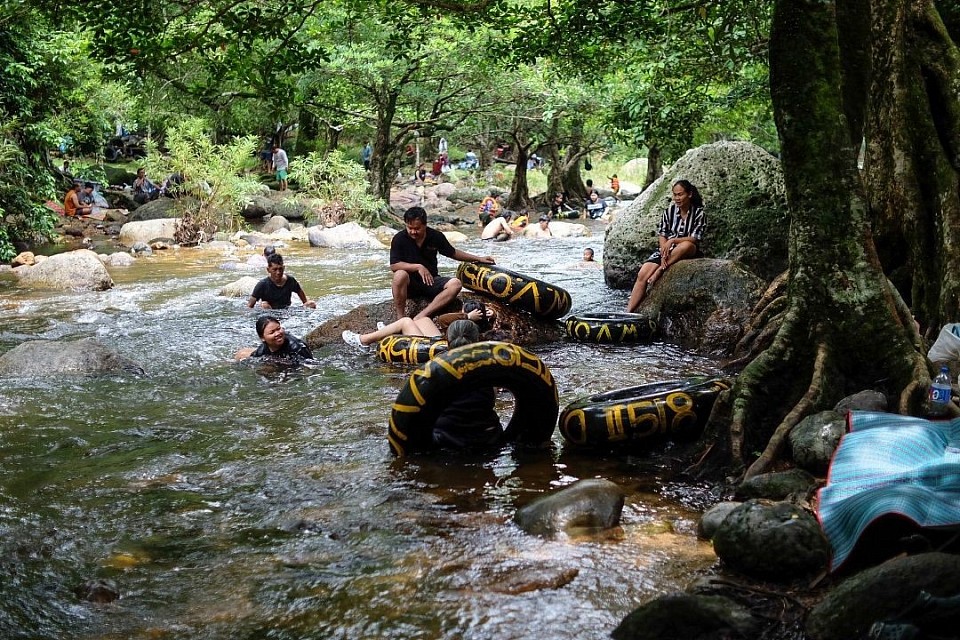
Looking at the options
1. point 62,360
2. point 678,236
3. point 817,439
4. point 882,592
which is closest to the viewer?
point 882,592

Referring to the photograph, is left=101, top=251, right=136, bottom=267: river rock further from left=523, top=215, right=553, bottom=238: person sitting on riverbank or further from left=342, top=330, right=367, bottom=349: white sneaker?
left=523, top=215, right=553, bottom=238: person sitting on riverbank

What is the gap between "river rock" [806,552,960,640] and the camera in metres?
3.17

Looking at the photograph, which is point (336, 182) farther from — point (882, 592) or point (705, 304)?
point (882, 592)

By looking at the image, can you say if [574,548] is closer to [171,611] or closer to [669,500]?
[669,500]

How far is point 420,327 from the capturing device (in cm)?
1069

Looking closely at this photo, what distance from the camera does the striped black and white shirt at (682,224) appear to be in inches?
463

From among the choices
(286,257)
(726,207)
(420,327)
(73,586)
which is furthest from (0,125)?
(73,586)

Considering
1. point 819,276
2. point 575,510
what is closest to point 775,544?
point 575,510

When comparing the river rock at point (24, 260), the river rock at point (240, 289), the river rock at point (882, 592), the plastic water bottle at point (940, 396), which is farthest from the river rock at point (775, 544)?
the river rock at point (24, 260)

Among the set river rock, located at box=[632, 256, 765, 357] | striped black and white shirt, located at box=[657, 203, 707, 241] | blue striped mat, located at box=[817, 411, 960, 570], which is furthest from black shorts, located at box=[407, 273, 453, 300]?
blue striped mat, located at box=[817, 411, 960, 570]

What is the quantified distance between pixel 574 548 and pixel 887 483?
151 centimetres

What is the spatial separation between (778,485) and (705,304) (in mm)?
5844

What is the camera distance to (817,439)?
5.15 meters

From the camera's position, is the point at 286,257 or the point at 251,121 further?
the point at 251,121
